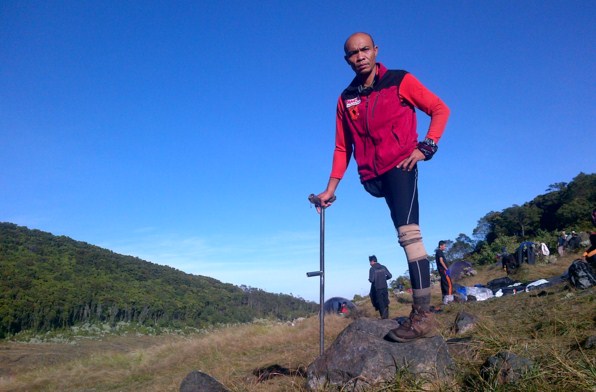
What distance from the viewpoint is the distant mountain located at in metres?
23.3

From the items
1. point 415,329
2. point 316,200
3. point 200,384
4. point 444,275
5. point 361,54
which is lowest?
point 200,384

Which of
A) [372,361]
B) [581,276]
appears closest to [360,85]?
[372,361]

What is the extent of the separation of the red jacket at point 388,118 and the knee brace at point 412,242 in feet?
1.33

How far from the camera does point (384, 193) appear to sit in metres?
3.04

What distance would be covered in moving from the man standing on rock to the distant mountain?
14.9m

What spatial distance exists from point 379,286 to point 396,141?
7.91 m

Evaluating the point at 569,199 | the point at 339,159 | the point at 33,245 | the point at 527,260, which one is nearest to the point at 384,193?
the point at 339,159

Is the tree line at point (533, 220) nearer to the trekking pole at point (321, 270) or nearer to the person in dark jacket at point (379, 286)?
the person in dark jacket at point (379, 286)

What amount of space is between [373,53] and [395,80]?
0.79 ft

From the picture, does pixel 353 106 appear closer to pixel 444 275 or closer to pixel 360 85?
pixel 360 85

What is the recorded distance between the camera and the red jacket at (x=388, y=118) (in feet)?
9.55

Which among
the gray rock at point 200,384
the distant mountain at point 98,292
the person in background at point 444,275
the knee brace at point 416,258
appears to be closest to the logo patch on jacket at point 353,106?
the knee brace at point 416,258

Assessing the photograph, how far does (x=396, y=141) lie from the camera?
292cm

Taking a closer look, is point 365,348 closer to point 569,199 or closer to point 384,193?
point 384,193
